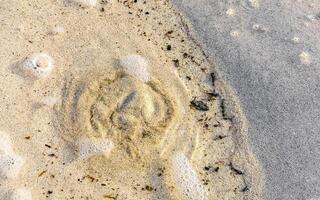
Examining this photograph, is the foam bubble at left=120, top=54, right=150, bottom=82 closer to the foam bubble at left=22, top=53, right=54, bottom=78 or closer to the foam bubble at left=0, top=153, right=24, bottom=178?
the foam bubble at left=22, top=53, right=54, bottom=78

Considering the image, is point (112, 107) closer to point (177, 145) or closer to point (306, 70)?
point (177, 145)

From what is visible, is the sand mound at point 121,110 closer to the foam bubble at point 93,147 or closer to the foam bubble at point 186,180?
the foam bubble at point 93,147

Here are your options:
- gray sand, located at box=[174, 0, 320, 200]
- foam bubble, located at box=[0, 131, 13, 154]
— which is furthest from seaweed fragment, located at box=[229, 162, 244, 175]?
foam bubble, located at box=[0, 131, 13, 154]

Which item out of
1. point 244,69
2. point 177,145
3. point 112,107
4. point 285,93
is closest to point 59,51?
point 112,107

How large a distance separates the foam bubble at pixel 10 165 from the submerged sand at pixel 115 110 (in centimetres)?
2

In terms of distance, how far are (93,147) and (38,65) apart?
0.65 meters

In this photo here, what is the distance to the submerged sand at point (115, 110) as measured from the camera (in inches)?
100

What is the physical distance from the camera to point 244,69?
9.81 feet

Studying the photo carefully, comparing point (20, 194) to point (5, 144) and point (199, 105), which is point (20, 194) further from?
point (199, 105)

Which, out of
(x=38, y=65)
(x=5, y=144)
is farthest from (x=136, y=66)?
(x=5, y=144)

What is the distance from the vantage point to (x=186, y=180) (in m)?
2.57

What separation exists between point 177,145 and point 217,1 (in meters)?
1.16

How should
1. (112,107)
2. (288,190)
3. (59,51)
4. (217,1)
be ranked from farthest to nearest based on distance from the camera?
(217,1) < (59,51) < (112,107) < (288,190)

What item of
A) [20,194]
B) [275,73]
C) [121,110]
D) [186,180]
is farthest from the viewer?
[275,73]
